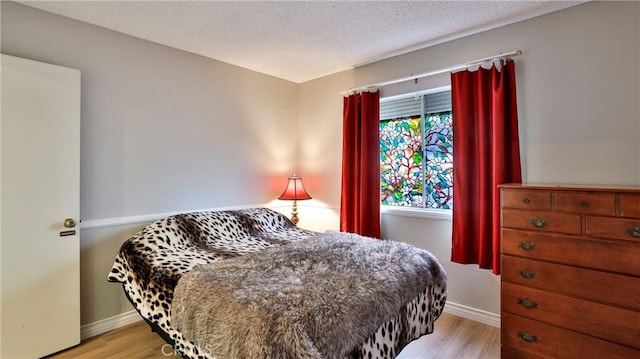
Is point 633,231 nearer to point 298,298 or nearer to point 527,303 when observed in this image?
point 527,303

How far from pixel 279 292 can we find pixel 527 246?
5.34 ft

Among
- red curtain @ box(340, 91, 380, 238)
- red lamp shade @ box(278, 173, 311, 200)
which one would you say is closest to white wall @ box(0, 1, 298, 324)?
red lamp shade @ box(278, 173, 311, 200)

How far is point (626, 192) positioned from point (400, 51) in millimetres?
2113

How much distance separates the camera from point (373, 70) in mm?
3285

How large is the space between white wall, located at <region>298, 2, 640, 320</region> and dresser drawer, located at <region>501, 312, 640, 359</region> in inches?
21.4

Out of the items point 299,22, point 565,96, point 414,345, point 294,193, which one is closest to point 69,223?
point 294,193

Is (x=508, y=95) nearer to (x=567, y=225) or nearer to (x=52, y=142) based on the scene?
(x=567, y=225)

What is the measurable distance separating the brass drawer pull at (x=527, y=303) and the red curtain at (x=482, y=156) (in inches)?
17.1

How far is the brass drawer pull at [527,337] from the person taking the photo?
190 centimetres

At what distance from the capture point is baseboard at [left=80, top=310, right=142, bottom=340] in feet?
7.79

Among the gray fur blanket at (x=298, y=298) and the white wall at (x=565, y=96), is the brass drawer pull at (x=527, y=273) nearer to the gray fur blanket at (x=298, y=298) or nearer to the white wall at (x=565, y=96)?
the gray fur blanket at (x=298, y=298)

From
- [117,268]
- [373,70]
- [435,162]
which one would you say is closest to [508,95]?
[435,162]

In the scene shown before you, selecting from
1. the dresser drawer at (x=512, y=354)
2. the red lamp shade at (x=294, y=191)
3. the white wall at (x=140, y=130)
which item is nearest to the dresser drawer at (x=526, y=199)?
the dresser drawer at (x=512, y=354)

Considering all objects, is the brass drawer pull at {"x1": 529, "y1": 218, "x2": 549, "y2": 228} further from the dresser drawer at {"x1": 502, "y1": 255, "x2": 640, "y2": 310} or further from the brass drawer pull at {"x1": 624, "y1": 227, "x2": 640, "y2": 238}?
the brass drawer pull at {"x1": 624, "y1": 227, "x2": 640, "y2": 238}
